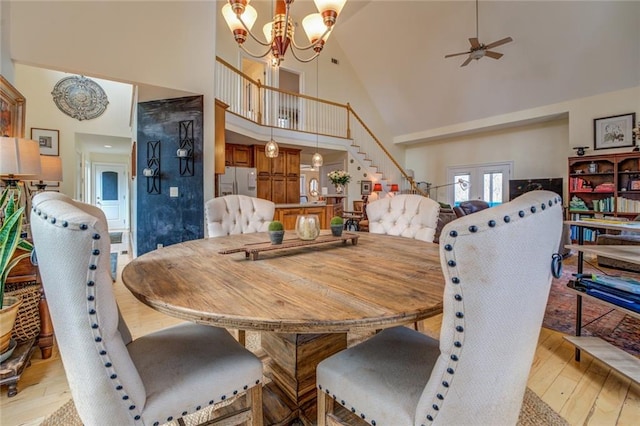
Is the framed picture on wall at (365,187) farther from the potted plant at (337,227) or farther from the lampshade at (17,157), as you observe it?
the lampshade at (17,157)

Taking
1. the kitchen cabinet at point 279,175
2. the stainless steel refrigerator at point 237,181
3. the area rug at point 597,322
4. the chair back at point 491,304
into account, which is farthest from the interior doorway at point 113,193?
the chair back at point 491,304

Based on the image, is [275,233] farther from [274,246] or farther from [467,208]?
[467,208]

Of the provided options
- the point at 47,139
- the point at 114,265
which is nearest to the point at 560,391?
the point at 114,265

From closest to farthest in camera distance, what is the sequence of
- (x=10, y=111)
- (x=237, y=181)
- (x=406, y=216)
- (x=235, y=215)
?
(x=406, y=216) < (x=235, y=215) < (x=10, y=111) < (x=237, y=181)

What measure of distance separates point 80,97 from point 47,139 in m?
1.00

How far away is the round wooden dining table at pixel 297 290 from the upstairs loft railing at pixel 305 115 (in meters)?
4.23

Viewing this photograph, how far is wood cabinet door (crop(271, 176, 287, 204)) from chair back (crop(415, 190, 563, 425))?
6.53 m

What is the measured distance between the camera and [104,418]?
726 mm

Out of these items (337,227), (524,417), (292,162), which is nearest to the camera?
(524,417)

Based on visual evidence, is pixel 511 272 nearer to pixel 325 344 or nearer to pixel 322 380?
pixel 322 380

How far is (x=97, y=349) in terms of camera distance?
0.68 metres

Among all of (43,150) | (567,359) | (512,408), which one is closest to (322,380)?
(512,408)

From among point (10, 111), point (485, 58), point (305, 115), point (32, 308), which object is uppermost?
point (485, 58)

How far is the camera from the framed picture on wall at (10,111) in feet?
7.86
